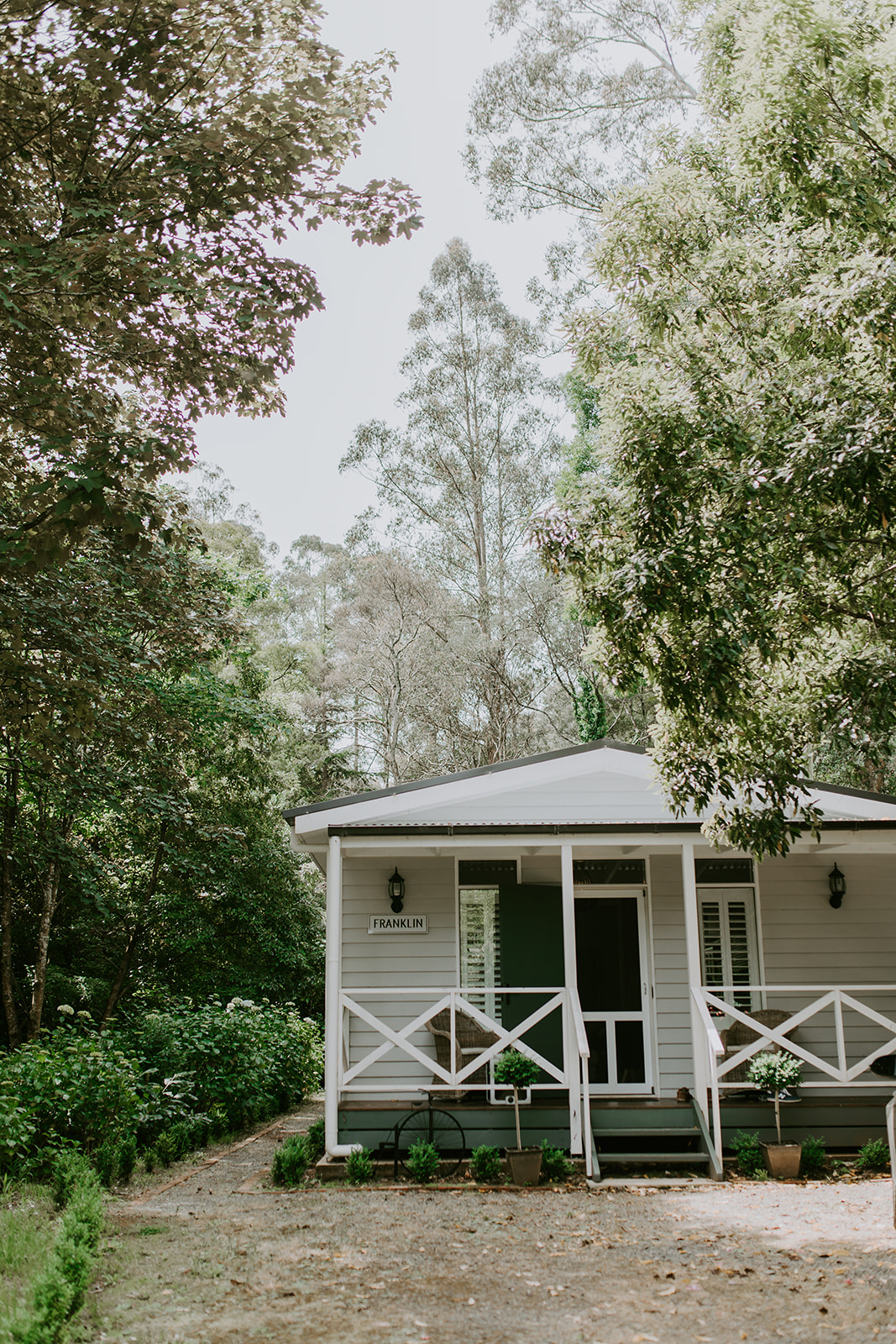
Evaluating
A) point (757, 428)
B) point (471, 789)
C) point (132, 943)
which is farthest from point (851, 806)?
point (132, 943)

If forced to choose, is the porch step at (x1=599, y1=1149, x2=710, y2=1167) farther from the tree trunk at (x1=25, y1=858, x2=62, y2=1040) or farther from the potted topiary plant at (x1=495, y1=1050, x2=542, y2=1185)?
the tree trunk at (x1=25, y1=858, x2=62, y2=1040)

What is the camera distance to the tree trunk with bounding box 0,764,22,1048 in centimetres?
1222

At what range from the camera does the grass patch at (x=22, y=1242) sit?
427 cm

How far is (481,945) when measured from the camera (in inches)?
400

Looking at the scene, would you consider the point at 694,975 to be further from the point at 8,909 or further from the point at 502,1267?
the point at 8,909

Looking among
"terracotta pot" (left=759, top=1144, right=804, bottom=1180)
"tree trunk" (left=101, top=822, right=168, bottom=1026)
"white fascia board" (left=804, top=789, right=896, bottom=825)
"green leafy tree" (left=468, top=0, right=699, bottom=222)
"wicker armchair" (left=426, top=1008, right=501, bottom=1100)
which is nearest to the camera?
"terracotta pot" (left=759, top=1144, right=804, bottom=1180)

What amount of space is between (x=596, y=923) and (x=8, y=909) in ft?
23.4

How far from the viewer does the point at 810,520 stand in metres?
6.20

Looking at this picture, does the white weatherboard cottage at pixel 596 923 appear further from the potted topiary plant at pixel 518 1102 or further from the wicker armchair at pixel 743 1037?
the potted topiary plant at pixel 518 1102

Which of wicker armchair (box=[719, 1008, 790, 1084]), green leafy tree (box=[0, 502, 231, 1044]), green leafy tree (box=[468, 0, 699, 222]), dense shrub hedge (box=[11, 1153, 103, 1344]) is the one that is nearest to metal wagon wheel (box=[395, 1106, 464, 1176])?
wicker armchair (box=[719, 1008, 790, 1084])

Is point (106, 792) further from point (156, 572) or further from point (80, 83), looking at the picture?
point (80, 83)

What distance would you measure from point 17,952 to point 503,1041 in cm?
883

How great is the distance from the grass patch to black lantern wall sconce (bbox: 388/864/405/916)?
391cm

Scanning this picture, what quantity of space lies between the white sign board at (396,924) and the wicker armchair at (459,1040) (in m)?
0.84
